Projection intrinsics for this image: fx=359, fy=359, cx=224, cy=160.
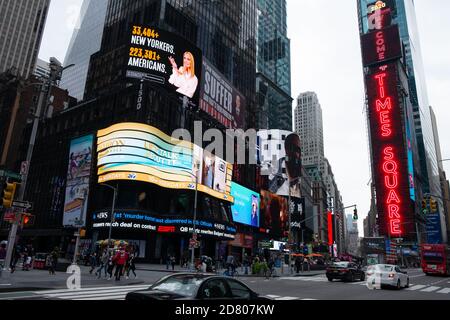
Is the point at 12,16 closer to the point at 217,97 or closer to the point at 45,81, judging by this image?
the point at 217,97

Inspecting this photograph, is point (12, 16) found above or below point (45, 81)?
above

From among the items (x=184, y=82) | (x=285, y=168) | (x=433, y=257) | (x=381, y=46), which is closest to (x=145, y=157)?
(x=184, y=82)

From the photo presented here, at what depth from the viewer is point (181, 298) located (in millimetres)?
7062

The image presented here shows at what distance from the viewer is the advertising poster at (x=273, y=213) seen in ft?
290

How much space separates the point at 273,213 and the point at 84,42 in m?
92.8

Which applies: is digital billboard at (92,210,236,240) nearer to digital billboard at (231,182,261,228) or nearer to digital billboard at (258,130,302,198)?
digital billboard at (231,182,261,228)

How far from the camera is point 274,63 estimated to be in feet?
580

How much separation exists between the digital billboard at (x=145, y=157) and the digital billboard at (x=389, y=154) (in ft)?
287

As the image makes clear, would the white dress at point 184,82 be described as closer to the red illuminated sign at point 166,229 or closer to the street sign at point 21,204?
the red illuminated sign at point 166,229

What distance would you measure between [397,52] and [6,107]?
12962 centimetres

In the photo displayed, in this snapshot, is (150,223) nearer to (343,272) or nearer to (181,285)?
(343,272)

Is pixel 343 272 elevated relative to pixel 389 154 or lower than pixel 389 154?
lower

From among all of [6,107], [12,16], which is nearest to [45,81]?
[6,107]
